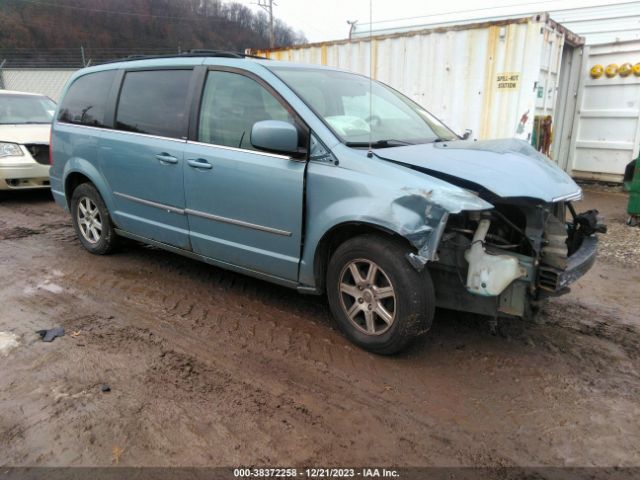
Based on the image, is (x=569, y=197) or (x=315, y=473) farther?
(x=569, y=197)

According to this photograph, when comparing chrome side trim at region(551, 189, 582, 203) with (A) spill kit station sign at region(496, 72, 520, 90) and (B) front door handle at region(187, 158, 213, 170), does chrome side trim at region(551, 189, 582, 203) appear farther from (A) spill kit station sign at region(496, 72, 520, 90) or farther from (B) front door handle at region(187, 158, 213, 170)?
(A) spill kit station sign at region(496, 72, 520, 90)

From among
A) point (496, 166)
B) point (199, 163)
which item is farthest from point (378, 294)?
point (199, 163)

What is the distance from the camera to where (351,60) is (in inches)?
355

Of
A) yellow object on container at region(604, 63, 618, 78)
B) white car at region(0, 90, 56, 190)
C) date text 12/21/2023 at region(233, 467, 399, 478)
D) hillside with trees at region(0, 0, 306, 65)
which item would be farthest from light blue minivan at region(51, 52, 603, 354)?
hillside with trees at region(0, 0, 306, 65)

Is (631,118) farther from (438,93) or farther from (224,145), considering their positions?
(224,145)

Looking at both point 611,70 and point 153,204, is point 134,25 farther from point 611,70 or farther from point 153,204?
point 153,204

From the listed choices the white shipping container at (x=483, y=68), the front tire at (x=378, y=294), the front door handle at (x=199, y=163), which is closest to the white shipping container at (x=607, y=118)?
the white shipping container at (x=483, y=68)

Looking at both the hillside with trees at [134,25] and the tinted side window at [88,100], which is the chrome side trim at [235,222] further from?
the hillside with trees at [134,25]

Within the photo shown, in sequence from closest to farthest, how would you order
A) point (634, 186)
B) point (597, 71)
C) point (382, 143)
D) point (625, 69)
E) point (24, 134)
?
point (382, 143)
point (634, 186)
point (24, 134)
point (625, 69)
point (597, 71)

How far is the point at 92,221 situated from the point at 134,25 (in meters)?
57.9

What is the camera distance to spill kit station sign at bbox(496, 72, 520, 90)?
7406 millimetres

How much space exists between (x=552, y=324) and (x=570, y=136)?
685cm

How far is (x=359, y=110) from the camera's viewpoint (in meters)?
3.75

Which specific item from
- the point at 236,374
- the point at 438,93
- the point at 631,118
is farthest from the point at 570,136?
the point at 236,374
